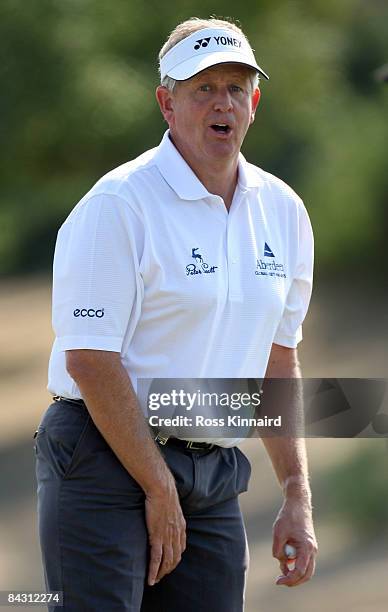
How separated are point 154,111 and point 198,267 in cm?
1182

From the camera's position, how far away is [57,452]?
8.54ft

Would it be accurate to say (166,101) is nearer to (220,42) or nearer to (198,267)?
(220,42)

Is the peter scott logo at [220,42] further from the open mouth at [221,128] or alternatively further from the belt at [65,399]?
the belt at [65,399]

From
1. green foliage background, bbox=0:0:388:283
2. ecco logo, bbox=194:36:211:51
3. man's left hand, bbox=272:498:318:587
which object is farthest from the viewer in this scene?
green foliage background, bbox=0:0:388:283

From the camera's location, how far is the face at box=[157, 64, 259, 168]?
274 cm

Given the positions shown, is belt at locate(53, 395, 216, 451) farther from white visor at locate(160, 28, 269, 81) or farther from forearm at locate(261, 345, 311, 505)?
white visor at locate(160, 28, 269, 81)

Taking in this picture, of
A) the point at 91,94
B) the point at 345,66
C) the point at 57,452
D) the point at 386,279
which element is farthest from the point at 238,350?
the point at 345,66

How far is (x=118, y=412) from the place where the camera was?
2.54 m

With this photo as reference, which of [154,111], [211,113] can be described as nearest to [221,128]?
[211,113]

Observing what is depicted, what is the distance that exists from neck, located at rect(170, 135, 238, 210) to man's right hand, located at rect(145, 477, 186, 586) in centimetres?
66

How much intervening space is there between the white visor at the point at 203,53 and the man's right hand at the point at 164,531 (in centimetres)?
90

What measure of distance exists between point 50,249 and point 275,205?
13078 mm

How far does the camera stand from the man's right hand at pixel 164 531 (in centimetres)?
257

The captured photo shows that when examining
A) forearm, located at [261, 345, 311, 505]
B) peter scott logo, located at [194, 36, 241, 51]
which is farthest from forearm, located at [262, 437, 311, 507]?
peter scott logo, located at [194, 36, 241, 51]
